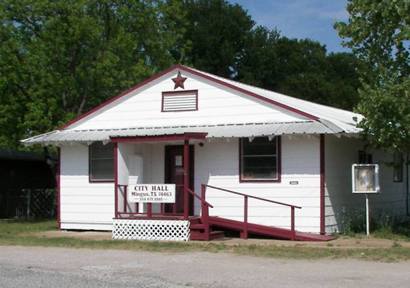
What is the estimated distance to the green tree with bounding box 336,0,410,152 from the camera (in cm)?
1645

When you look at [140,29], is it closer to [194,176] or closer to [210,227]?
[194,176]

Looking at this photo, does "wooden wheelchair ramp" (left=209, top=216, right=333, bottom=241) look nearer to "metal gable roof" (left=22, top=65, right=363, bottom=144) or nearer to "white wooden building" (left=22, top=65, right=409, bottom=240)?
"white wooden building" (left=22, top=65, right=409, bottom=240)

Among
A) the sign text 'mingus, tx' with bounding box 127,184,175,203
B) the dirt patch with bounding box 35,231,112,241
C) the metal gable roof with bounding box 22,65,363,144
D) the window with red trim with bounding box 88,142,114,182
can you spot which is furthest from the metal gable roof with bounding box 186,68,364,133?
the dirt patch with bounding box 35,231,112,241

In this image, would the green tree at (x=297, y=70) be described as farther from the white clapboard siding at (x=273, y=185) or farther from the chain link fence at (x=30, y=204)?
the white clapboard siding at (x=273, y=185)

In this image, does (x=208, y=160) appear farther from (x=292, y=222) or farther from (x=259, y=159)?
(x=292, y=222)

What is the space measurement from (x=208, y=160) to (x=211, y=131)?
0.96m

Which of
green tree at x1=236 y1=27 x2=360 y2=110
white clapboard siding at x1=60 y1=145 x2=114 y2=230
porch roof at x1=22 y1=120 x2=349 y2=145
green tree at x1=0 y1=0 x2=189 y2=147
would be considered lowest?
white clapboard siding at x1=60 y1=145 x2=114 y2=230

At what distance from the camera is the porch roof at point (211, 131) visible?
17547 millimetres

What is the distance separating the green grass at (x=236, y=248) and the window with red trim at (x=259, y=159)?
2762 millimetres

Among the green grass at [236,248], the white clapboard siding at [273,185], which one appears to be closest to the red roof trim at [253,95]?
the white clapboard siding at [273,185]

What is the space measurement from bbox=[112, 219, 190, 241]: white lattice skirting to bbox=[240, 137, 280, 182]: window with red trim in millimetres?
2423

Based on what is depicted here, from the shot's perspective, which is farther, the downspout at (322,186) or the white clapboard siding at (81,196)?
the white clapboard siding at (81,196)

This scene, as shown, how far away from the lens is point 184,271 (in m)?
12.1

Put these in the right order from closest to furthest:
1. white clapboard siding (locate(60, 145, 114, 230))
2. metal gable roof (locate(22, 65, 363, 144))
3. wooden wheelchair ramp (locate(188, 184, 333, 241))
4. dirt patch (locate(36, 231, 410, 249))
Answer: dirt patch (locate(36, 231, 410, 249)), wooden wheelchair ramp (locate(188, 184, 333, 241)), metal gable roof (locate(22, 65, 363, 144)), white clapboard siding (locate(60, 145, 114, 230))
